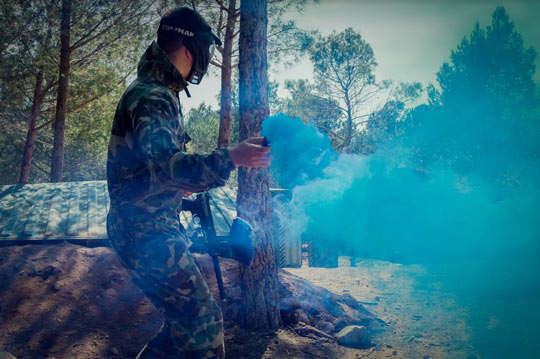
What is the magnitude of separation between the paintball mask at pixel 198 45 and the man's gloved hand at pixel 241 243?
42.7 inches

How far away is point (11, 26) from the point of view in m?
10.8

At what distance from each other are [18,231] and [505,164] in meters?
13.3

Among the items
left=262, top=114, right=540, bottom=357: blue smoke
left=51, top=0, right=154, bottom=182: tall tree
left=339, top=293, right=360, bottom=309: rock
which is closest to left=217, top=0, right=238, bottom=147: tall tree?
left=51, top=0, right=154, bottom=182: tall tree

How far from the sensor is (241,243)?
2.60 meters

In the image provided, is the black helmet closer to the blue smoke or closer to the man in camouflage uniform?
the man in camouflage uniform

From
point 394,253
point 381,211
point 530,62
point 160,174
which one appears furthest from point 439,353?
point 530,62

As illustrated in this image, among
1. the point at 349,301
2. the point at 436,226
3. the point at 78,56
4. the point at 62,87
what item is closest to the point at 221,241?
the point at 436,226

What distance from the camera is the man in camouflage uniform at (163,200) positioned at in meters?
1.87

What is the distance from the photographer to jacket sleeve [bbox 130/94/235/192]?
1.84 m

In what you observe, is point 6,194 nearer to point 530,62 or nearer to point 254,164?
point 254,164

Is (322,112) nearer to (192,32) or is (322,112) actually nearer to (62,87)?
(62,87)

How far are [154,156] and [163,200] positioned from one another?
1.13 ft

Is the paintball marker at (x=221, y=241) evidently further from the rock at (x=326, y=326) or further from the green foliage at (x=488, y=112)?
the green foliage at (x=488, y=112)

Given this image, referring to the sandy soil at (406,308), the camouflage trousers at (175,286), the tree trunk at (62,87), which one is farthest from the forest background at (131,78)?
the camouflage trousers at (175,286)
